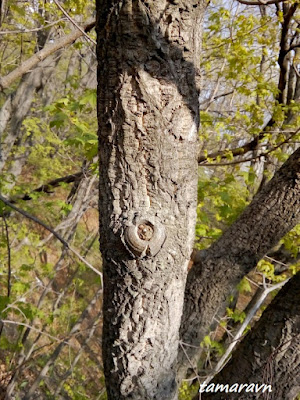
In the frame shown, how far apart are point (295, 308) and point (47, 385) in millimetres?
5170

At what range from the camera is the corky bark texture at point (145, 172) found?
975mm

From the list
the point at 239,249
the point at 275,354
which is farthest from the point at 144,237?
the point at 275,354

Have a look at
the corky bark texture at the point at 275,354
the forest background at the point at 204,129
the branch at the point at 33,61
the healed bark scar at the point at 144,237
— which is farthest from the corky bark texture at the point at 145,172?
the branch at the point at 33,61

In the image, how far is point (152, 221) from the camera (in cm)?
103

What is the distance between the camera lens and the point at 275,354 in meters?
1.79

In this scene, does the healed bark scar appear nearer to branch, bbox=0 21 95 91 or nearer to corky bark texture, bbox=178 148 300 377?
corky bark texture, bbox=178 148 300 377

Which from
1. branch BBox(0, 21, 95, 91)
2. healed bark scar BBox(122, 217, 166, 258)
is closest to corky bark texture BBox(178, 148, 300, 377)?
healed bark scar BBox(122, 217, 166, 258)

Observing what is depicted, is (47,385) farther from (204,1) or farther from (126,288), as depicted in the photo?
(204,1)

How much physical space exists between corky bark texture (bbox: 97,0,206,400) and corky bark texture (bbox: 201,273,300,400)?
2.88 ft

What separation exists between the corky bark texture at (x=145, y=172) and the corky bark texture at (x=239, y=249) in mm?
907

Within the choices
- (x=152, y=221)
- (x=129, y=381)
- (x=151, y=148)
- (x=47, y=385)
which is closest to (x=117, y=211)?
(x=152, y=221)

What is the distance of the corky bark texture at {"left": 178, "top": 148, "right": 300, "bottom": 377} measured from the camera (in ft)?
6.25

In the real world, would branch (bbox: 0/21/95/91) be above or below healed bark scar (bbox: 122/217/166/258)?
above

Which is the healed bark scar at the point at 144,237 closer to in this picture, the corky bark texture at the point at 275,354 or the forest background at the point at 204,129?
the forest background at the point at 204,129
